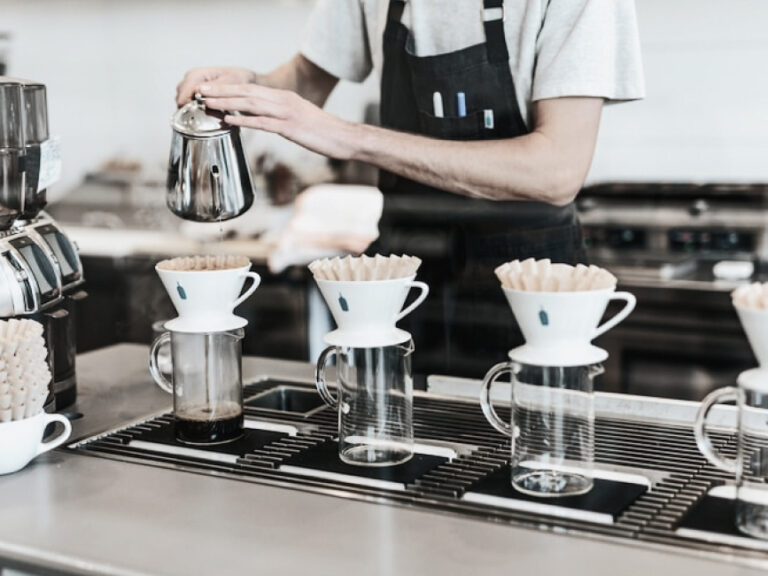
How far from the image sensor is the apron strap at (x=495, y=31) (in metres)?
1.98

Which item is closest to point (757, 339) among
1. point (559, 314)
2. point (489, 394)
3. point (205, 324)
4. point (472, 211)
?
point (559, 314)

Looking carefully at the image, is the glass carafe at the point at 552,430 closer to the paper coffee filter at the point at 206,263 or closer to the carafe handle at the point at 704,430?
the carafe handle at the point at 704,430

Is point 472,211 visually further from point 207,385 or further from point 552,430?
point 552,430

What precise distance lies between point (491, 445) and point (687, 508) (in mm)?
290

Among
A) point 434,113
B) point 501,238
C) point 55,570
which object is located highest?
point 434,113

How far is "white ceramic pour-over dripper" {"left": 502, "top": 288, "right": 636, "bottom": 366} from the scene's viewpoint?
42.8 inches

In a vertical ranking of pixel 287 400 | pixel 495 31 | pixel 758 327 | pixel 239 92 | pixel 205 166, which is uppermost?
pixel 495 31

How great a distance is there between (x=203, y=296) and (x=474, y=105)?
932mm

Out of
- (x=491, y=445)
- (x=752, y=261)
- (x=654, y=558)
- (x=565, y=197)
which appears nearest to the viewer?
(x=654, y=558)

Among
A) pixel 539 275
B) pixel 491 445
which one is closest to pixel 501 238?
pixel 491 445

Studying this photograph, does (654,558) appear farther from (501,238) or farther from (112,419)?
(501,238)

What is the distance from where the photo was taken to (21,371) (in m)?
1.26

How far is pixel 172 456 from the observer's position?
134cm

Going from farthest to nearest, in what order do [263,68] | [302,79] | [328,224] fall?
[263,68] < [328,224] < [302,79]
